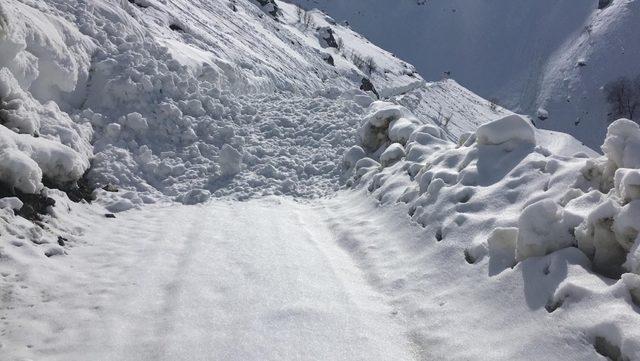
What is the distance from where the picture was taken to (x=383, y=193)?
8836mm

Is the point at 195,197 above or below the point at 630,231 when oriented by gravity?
below

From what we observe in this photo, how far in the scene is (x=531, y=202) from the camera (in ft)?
19.6

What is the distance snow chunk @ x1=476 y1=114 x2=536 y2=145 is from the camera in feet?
24.4

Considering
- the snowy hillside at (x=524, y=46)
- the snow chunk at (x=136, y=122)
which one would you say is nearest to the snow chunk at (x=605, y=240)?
the snow chunk at (x=136, y=122)

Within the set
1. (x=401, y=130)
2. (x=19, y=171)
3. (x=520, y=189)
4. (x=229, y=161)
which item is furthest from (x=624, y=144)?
(x=229, y=161)

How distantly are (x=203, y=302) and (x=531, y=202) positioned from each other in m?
3.77

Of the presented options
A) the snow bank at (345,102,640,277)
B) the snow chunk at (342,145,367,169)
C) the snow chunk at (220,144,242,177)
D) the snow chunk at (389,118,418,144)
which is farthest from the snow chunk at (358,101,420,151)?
the snow chunk at (220,144,242,177)

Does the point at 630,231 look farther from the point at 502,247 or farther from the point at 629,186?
the point at 502,247

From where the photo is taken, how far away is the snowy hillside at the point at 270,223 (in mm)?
4590

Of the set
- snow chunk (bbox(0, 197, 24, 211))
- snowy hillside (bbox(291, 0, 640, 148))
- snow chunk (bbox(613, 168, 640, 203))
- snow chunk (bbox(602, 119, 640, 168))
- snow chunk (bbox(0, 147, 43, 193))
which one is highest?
snowy hillside (bbox(291, 0, 640, 148))

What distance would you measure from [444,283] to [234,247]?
9.28 ft

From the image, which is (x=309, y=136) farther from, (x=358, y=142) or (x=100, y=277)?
(x=100, y=277)

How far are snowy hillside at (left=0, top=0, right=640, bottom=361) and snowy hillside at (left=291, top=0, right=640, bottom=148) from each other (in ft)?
188

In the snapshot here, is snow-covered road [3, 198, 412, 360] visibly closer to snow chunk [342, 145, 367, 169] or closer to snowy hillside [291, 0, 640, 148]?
snow chunk [342, 145, 367, 169]
